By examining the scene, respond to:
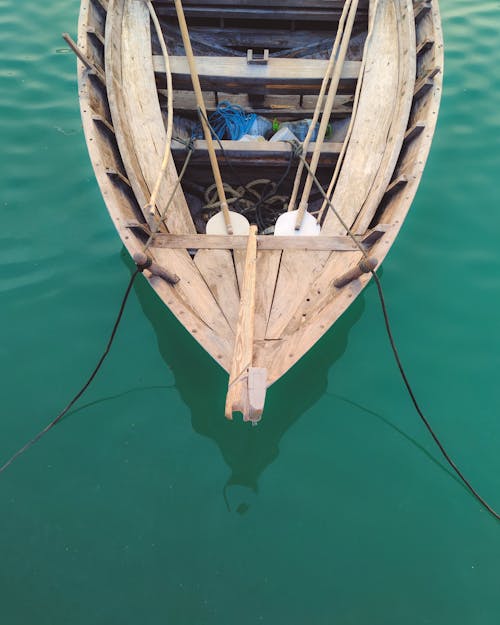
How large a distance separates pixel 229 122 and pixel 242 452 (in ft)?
11.1

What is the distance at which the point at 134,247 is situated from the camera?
3.93 m

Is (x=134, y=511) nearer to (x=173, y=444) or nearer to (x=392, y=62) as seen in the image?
(x=173, y=444)

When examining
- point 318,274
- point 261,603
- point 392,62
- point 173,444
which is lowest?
point 261,603

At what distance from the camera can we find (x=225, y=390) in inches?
183

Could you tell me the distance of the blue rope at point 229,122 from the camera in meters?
5.57

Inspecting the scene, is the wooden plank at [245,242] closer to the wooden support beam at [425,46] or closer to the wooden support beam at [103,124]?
the wooden support beam at [103,124]

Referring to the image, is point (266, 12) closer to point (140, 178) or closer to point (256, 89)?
point (256, 89)

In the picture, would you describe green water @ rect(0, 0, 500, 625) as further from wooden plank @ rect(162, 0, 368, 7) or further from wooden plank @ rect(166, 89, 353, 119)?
wooden plank @ rect(162, 0, 368, 7)

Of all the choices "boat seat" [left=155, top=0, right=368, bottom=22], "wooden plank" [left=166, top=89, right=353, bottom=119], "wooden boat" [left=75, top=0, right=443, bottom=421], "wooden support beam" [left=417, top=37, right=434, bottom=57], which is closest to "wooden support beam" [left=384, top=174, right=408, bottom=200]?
"wooden boat" [left=75, top=0, right=443, bottom=421]

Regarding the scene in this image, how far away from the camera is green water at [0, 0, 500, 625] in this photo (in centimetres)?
368

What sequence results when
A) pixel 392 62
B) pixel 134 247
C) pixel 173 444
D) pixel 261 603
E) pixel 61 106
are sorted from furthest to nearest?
pixel 61 106
pixel 392 62
pixel 173 444
pixel 134 247
pixel 261 603

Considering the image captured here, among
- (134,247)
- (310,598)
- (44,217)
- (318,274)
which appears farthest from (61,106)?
(310,598)

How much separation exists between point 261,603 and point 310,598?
338mm

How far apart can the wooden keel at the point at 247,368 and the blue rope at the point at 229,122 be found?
2137mm
